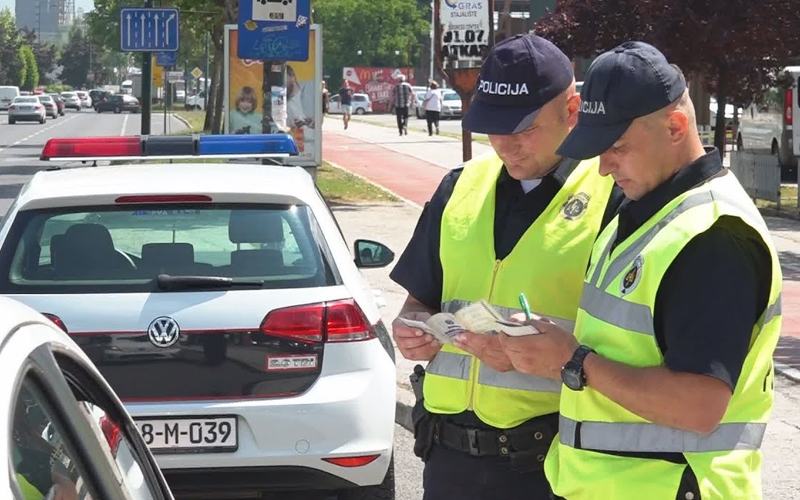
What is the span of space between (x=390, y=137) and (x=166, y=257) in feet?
130

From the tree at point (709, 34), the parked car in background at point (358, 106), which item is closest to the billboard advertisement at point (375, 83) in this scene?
the parked car in background at point (358, 106)

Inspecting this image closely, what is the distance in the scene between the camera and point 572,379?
282 centimetres

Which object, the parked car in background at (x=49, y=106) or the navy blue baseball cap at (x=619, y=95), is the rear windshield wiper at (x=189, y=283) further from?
the parked car in background at (x=49, y=106)

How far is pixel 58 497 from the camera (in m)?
2.24

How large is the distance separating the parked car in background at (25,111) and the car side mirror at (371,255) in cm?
6809

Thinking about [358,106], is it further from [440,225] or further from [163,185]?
[440,225]

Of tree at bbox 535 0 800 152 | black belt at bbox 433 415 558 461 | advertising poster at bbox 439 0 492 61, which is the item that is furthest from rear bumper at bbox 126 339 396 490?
tree at bbox 535 0 800 152

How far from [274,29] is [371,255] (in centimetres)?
1012

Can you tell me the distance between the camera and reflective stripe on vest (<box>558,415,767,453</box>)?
8.86 ft

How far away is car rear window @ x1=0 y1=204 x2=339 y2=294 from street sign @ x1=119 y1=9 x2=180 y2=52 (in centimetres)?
1804

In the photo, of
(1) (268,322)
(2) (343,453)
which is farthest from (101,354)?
(2) (343,453)

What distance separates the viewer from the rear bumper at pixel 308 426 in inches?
202

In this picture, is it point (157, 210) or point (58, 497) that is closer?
point (58, 497)

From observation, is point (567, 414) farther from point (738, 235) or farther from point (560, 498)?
point (738, 235)
